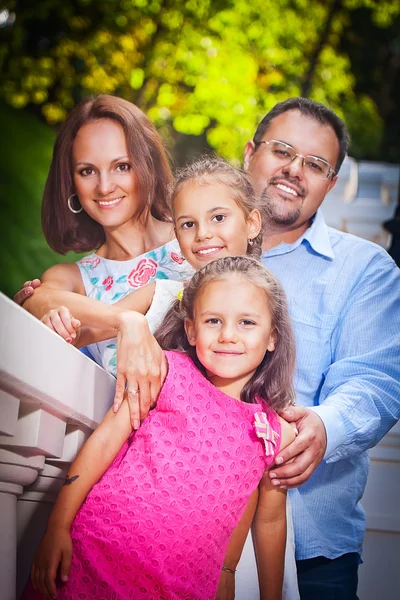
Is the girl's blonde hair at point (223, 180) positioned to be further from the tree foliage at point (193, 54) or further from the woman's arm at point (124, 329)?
the tree foliage at point (193, 54)

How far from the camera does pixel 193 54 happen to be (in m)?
1.74

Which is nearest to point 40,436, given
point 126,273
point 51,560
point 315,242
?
point 51,560

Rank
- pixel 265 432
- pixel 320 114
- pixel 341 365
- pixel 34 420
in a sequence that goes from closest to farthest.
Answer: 1. pixel 34 420
2. pixel 265 432
3. pixel 341 365
4. pixel 320 114

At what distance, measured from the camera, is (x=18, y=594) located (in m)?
1.02

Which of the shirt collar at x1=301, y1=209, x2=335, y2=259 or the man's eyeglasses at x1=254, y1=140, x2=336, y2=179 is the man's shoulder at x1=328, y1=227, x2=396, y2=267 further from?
the man's eyeglasses at x1=254, y1=140, x2=336, y2=179

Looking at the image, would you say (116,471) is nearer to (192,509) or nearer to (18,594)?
(192,509)

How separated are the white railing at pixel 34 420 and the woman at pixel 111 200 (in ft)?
0.84

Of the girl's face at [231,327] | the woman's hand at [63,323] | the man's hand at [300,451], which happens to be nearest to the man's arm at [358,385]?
the man's hand at [300,451]

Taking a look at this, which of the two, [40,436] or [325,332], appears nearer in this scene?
[40,436]

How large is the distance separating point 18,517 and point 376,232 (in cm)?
120

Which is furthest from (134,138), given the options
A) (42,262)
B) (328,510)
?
(328,510)

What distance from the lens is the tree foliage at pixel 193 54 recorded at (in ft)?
5.56

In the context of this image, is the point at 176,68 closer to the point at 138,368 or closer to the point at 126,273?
the point at 126,273

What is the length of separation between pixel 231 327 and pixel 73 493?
0.30 m
